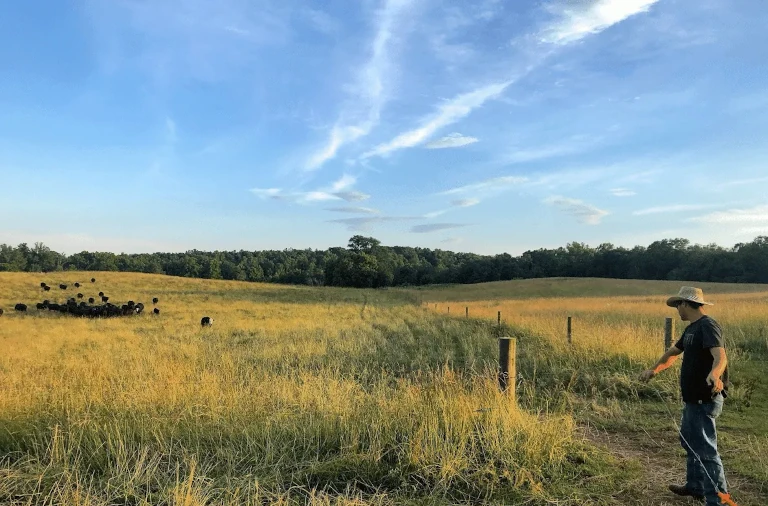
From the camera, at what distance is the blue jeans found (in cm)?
403

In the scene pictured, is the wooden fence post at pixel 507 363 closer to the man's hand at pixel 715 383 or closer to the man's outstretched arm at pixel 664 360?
the man's outstretched arm at pixel 664 360

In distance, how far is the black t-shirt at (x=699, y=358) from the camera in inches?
163

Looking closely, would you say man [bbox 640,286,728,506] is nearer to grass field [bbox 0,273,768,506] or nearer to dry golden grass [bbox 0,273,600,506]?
grass field [bbox 0,273,768,506]

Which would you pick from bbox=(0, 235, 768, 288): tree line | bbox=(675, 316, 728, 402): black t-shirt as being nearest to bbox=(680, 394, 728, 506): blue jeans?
bbox=(675, 316, 728, 402): black t-shirt

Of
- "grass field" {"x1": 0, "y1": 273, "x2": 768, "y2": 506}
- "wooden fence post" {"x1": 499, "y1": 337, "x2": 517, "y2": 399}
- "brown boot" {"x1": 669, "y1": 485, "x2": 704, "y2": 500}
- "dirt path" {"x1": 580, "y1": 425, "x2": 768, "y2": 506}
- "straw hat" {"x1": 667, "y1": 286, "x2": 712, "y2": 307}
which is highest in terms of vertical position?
"straw hat" {"x1": 667, "y1": 286, "x2": 712, "y2": 307}

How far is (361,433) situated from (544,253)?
120530mm

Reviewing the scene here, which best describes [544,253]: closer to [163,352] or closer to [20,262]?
[163,352]

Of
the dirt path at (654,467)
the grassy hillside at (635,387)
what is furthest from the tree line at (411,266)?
the dirt path at (654,467)

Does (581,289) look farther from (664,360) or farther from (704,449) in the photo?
(704,449)

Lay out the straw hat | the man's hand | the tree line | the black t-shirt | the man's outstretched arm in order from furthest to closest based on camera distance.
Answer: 1. the tree line
2. the man's outstretched arm
3. the straw hat
4. the black t-shirt
5. the man's hand

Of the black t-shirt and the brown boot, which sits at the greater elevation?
the black t-shirt

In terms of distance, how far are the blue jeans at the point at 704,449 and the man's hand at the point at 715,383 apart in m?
0.15

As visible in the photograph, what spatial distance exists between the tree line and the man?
95046mm

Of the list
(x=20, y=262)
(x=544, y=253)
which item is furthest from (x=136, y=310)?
(x=544, y=253)
